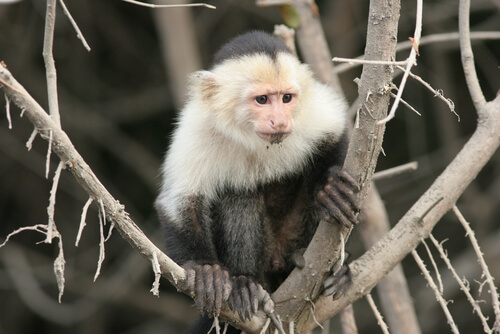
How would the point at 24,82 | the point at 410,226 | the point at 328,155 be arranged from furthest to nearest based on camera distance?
the point at 24,82
the point at 328,155
the point at 410,226

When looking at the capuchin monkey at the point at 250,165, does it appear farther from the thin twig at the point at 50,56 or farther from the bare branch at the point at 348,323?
the thin twig at the point at 50,56

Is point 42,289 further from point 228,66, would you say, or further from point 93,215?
point 228,66

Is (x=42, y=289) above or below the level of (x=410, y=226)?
below

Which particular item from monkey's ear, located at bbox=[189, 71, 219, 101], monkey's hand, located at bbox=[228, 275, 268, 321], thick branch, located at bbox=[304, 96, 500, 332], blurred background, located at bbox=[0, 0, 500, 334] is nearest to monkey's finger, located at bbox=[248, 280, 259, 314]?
monkey's hand, located at bbox=[228, 275, 268, 321]

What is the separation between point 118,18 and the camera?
285 inches

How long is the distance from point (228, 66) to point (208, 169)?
0.55m

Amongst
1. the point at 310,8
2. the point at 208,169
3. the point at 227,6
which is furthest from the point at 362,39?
the point at 208,169

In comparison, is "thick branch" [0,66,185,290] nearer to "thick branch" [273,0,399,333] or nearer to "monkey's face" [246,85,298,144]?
"thick branch" [273,0,399,333]

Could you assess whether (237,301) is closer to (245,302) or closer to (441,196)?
(245,302)

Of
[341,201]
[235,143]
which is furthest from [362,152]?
[235,143]

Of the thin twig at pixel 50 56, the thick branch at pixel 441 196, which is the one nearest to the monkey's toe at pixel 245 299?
the thick branch at pixel 441 196

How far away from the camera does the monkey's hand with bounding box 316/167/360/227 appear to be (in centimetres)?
281

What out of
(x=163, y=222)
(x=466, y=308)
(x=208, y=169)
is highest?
(x=208, y=169)

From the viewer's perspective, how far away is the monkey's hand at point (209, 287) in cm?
296
